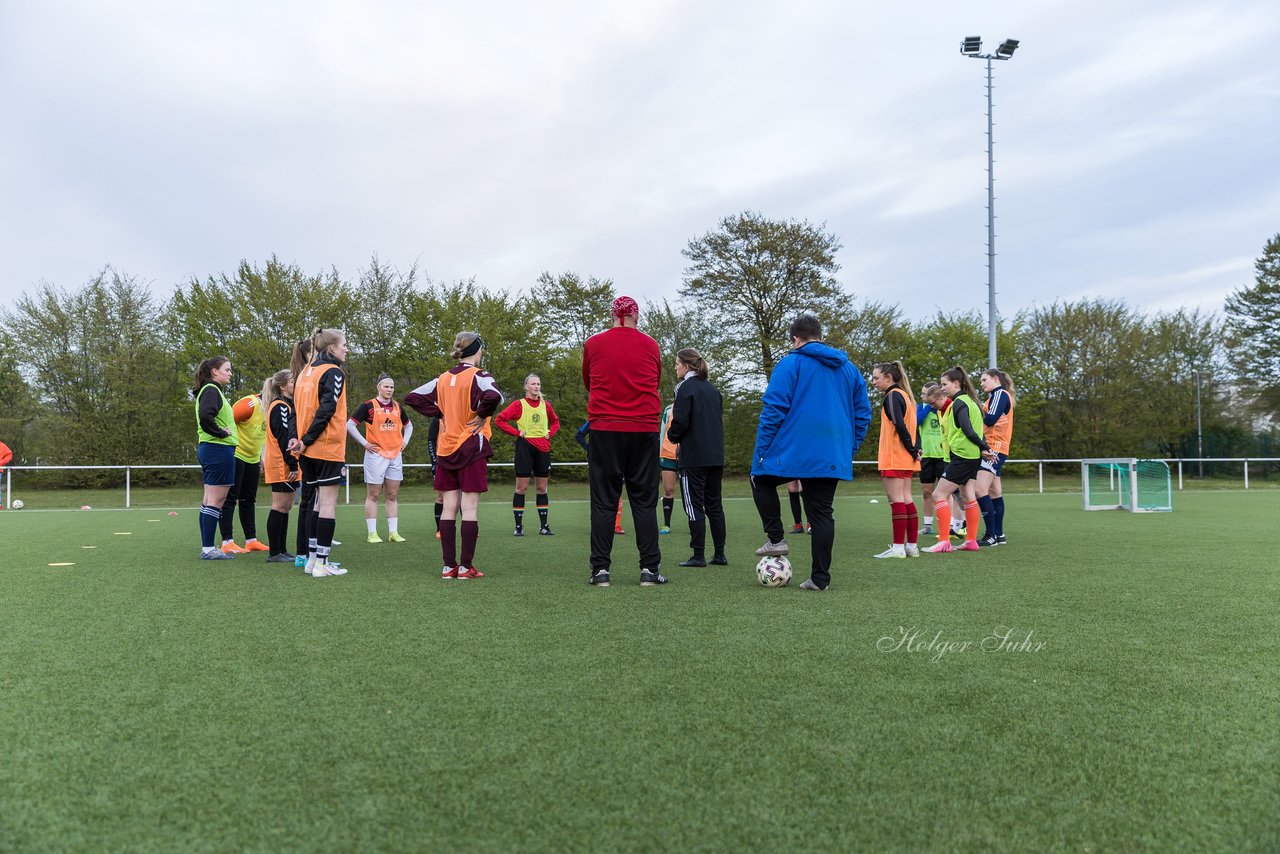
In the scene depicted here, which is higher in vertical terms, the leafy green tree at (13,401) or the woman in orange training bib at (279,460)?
the leafy green tree at (13,401)

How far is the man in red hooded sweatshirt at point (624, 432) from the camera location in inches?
223

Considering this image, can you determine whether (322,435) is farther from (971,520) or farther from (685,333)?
(685,333)

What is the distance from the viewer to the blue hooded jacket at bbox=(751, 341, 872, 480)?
5473 millimetres

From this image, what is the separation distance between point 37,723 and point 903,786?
2638 mm

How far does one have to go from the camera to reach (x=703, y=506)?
7.11 metres

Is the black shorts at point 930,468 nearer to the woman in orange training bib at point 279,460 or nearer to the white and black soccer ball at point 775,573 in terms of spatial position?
the white and black soccer ball at point 775,573

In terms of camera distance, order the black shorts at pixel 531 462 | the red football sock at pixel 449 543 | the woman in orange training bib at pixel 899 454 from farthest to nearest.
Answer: the black shorts at pixel 531 462
the woman in orange training bib at pixel 899 454
the red football sock at pixel 449 543

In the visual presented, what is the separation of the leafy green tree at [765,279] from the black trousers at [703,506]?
2383 cm

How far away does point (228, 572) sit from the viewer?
6336 millimetres

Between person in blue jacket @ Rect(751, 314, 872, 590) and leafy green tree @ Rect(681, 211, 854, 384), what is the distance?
25.1 meters

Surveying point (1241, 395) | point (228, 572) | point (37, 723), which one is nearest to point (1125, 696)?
point (37, 723)

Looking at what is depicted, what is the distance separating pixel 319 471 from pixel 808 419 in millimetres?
3705

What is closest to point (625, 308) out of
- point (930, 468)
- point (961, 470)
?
point (961, 470)

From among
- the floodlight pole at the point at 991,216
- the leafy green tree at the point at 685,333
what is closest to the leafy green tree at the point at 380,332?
Answer: the leafy green tree at the point at 685,333
